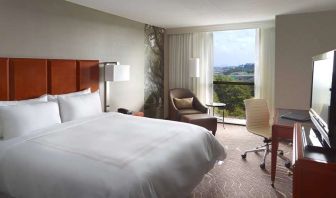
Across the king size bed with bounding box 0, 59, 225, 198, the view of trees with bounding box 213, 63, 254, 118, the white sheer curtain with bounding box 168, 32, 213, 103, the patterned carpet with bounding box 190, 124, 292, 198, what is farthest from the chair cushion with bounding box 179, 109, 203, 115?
the king size bed with bounding box 0, 59, 225, 198

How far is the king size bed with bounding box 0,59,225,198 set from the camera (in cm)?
183

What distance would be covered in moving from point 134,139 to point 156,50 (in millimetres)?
3934

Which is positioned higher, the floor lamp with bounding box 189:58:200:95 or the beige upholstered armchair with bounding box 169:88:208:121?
the floor lamp with bounding box 189:58:200:95

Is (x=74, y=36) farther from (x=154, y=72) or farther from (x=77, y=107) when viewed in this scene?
(x=154, y=72)

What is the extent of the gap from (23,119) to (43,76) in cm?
94

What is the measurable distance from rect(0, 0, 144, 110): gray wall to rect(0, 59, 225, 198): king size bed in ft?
0.82

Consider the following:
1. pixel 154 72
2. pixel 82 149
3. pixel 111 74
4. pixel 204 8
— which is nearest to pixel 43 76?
pixel 111 74

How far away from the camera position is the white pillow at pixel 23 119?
103 inches

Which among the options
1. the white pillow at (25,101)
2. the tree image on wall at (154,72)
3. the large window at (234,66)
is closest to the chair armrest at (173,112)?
the tree image on wall at (154,72)

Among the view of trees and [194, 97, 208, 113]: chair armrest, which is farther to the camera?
the view of trees

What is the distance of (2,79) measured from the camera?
9.73 ft

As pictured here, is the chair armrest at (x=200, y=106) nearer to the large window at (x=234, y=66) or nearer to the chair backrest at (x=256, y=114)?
the large window at (x=234, y=66)

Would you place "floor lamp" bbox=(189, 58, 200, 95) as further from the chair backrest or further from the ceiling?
the chair backrest

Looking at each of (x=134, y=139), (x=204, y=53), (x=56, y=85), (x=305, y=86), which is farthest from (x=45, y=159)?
(x=204, y=53)
